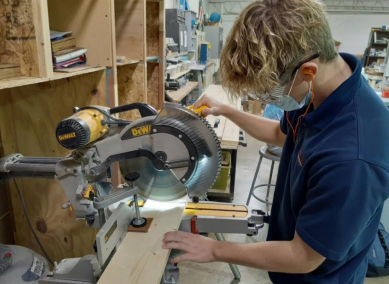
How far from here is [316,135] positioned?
803mm

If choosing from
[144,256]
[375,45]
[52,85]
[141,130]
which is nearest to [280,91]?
[141,130]

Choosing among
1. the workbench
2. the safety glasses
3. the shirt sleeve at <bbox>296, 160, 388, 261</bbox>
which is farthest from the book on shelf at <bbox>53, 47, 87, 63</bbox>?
the workbench

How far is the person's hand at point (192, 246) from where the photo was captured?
0.87m

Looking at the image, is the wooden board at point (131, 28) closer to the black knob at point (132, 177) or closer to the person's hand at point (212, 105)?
the person's hand at point (212, 105)

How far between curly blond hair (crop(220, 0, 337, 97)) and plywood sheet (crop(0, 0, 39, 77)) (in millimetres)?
634

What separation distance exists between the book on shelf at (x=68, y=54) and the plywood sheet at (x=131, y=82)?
469mm

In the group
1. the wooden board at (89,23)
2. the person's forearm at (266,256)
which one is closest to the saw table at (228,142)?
the wooden board at (89,23)

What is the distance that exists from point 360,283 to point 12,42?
138 centimetres

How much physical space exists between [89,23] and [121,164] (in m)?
0.70

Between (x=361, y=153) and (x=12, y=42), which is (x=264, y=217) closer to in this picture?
(x=361, y=153)

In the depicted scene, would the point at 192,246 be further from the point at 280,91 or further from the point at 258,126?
the point at 258,126

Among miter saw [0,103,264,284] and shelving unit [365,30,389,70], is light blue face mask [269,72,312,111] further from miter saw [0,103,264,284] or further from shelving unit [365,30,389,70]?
shelving unit [365,30,389,70]

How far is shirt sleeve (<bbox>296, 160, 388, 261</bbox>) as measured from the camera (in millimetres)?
663

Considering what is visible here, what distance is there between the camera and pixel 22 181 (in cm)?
151
